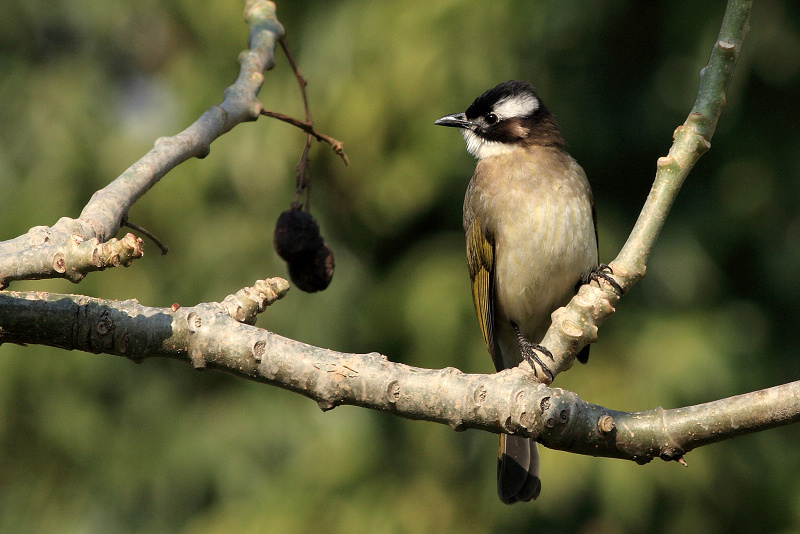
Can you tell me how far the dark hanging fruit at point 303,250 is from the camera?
2.56m

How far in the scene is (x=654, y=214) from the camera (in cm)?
206

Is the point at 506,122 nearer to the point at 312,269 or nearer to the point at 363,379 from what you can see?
the point at 312,269

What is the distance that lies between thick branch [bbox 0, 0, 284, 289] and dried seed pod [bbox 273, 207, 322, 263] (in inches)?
15.5

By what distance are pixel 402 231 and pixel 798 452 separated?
3.02 metres

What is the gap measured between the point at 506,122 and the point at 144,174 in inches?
83.3

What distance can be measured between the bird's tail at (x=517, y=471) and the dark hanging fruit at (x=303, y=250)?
1.06m

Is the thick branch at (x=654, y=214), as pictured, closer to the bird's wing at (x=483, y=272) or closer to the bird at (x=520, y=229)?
the bird at (x=520, y=229)

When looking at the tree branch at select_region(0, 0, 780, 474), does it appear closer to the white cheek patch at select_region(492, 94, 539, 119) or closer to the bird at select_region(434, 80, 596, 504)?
the bird at select_region(434, 80, 596, 504)

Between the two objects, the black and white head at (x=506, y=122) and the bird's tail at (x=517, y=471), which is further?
the black and white head at (x=506, y=122)

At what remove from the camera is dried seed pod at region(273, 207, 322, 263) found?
256cm

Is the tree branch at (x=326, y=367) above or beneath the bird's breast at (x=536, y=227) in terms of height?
beneath

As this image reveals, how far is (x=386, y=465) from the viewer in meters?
5.49

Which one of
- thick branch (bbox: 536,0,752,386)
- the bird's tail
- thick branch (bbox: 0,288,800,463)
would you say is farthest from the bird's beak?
thick branch (bbox: 0,288,800,463)

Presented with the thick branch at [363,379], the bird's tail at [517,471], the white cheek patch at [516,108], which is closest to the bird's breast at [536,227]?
the white cheek patch at [516,108]
